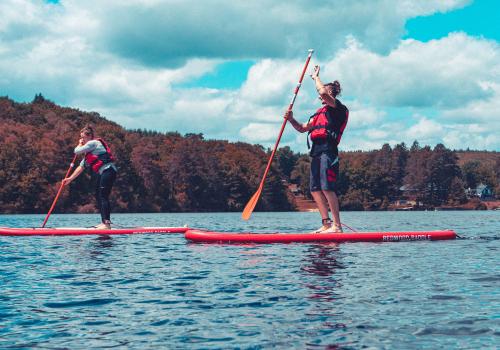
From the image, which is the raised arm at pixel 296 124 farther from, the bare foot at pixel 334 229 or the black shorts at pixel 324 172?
the bare foot at pixel 334 229

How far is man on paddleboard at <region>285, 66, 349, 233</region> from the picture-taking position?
541 inches

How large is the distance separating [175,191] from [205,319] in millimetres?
122145

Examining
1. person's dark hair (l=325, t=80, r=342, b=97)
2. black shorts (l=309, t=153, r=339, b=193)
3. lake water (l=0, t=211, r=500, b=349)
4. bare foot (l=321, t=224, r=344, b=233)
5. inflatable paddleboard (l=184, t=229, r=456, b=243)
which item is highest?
person's dark hair (l=325, t=80, r=342, b=97)

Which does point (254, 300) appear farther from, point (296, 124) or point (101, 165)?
point (101, 165)

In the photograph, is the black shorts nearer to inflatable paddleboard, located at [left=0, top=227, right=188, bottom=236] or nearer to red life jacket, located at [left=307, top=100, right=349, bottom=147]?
red life jacket, located at [left=307, top=100, right=349, bottom=147]

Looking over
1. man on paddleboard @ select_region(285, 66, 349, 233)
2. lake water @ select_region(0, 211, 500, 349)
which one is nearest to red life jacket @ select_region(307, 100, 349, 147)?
man on paddleboard @ select_region(285, 66, 349, 233)

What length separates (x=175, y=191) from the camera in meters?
127

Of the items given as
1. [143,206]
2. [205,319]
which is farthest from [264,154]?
[205,319]

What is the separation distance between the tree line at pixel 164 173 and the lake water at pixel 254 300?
87.6 m

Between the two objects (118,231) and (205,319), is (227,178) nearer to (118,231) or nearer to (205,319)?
(118,231)

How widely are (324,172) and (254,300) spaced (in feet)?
24.2

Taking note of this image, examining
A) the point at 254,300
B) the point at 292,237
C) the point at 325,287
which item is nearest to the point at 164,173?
the point at 292,237

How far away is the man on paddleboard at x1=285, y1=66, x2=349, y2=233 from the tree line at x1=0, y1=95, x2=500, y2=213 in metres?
84.9

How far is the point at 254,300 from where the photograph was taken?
264 inches
